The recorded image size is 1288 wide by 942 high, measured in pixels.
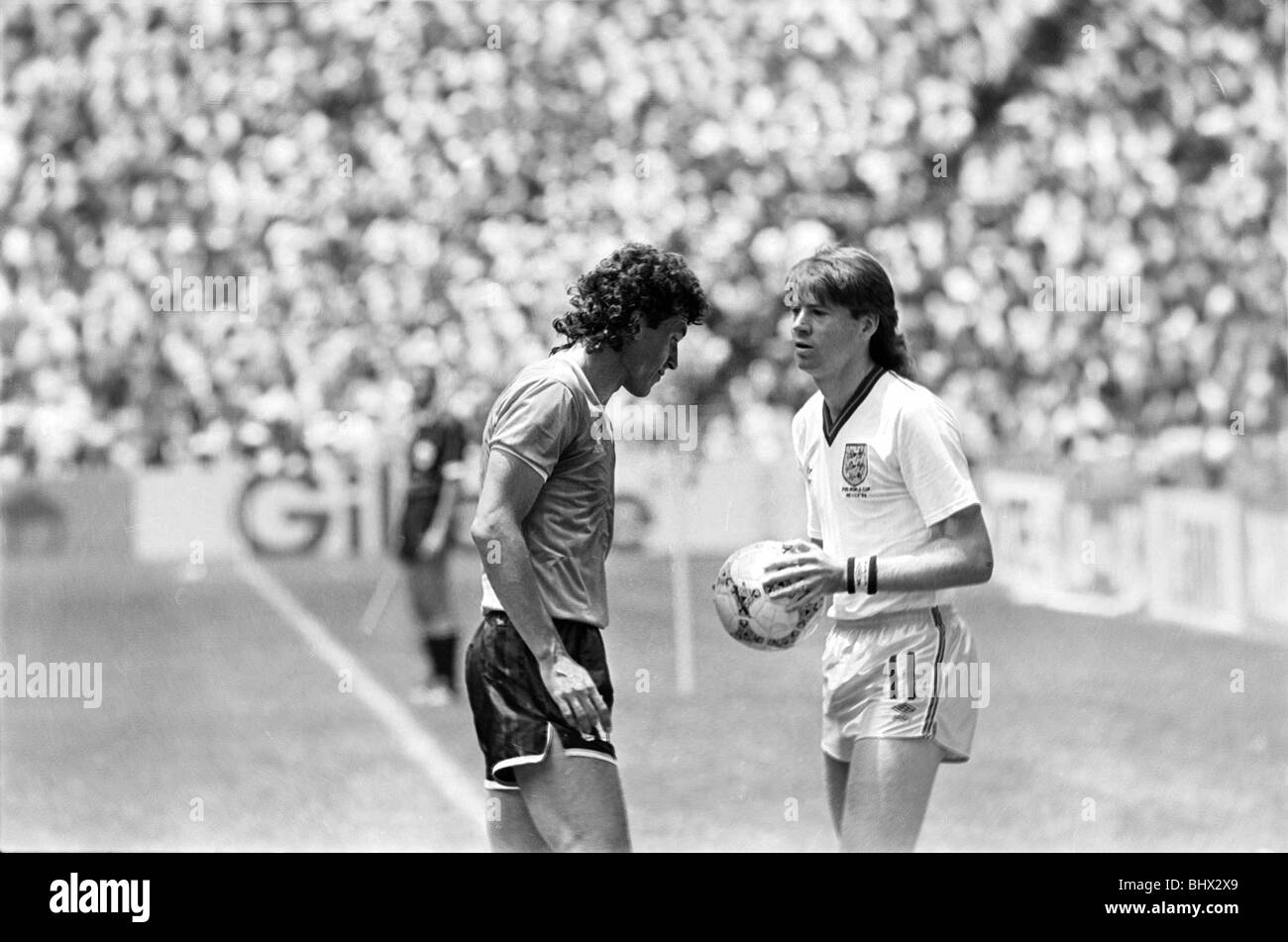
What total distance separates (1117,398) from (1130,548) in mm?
A: 4317

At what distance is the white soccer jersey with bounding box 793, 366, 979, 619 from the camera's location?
158 inches

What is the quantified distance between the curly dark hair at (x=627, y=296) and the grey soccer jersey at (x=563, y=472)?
9cm

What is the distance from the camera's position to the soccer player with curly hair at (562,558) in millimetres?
3787

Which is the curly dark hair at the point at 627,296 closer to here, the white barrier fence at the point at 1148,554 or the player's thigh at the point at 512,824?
the player's thigh at the point at 512,824

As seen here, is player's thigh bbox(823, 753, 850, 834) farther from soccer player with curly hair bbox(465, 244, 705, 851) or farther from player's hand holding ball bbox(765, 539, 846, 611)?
soccer player with curly hair bbox(465, 244, 705, 851)

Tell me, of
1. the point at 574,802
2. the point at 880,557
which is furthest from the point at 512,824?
the point at 880,557

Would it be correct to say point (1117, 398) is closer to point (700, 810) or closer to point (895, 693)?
point (700, 810)

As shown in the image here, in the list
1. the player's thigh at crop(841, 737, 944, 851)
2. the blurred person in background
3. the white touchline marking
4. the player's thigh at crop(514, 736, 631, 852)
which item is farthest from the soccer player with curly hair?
the blurred person in background

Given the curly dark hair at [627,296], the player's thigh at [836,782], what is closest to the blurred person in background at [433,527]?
the player's thigh at [836,782]

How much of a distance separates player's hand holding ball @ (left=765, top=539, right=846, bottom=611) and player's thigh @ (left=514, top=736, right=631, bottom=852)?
21.5 inches

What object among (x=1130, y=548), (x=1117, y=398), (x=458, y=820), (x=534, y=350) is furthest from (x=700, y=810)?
(x=1117, y=398)

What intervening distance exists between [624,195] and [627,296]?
1332 cm

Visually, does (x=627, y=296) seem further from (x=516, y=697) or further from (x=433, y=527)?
(x=433, y=527)

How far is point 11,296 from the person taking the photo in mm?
19000
